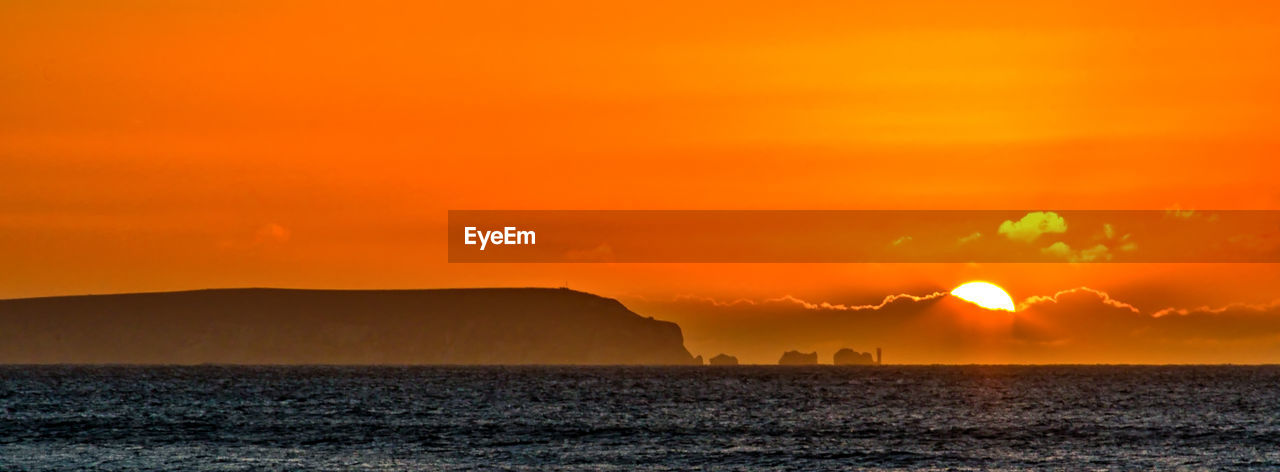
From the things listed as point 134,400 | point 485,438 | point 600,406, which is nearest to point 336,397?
point 134,400

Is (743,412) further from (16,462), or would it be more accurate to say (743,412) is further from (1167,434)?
(16,462)

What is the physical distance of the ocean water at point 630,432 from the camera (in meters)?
72.6

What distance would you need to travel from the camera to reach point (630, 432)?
9212 centimetres

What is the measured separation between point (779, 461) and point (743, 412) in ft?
152

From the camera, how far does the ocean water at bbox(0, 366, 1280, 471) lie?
72.6m

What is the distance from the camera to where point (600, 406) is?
414 ft

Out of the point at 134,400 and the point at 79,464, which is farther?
the point at 134,400

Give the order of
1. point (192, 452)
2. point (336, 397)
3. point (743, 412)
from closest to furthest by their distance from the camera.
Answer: point (192, 452), point (743, 412), point (336, 397)

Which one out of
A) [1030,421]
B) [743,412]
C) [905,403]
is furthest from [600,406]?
[1030,421]

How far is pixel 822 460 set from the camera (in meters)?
73.2

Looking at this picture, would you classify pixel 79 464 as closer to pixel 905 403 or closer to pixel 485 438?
pixel 485 438

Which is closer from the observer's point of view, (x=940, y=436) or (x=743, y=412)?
(x=940, y=436)

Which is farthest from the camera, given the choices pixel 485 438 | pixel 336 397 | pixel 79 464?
pixel 336 397

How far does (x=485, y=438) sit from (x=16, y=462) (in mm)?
26970
